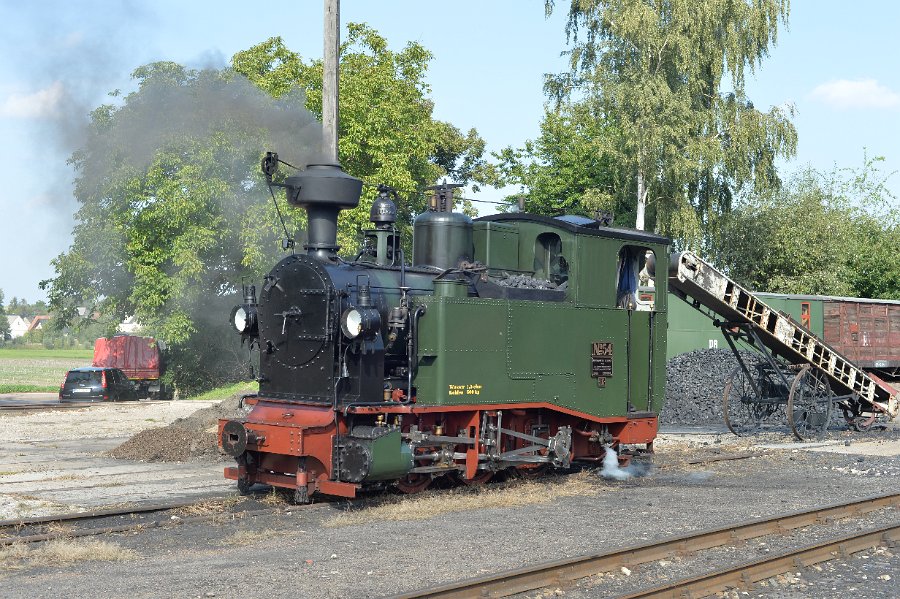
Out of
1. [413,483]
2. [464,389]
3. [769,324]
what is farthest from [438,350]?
[769,324]

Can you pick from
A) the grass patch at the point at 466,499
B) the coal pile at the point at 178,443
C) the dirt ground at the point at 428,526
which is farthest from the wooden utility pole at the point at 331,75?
the grass patch at the point at 466,499

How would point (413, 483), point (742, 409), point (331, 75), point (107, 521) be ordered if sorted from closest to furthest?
point (107, 521), point (413, 483), point (331, 75), point (742, 409)

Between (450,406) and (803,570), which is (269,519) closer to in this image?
(450,406)

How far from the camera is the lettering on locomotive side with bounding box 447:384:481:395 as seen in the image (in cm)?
1039

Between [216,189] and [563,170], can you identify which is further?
[563,170]

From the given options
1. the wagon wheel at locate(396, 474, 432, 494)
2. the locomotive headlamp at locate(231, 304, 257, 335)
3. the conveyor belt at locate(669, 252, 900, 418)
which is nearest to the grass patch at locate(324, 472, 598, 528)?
the wagon wheel at locate(396, 474, 432, 494)

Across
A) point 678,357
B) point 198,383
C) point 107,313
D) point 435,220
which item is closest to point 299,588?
point 435,220

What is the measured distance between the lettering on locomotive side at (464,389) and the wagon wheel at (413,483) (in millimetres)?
1037

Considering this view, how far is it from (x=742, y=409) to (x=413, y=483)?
10702mm

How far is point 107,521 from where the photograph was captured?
9.18m

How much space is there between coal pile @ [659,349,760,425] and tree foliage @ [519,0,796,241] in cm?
517

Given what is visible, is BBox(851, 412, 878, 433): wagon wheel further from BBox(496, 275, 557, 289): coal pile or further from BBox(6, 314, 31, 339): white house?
BBox(6, 314, 31, 339): white house

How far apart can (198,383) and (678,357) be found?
18968mm

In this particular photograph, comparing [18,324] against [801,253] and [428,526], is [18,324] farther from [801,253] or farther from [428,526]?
[428,526]
